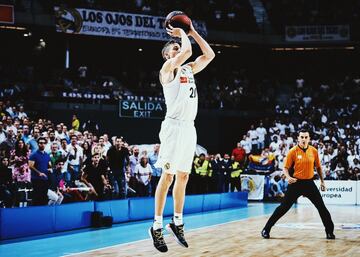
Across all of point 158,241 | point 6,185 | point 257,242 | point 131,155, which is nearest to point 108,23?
point 131,155

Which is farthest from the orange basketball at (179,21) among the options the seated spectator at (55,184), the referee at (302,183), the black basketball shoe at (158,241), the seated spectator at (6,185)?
the seated spectator at (55,184)

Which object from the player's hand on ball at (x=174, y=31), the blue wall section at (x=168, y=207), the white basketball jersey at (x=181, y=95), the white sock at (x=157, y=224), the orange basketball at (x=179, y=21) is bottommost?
the blue wall section at (x=168, y=207)

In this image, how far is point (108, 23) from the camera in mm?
28391

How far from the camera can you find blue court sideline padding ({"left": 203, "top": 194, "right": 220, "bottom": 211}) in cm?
1854

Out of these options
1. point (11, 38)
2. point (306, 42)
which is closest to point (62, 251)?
point (11, 38)

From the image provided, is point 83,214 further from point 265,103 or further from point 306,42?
point 306,42

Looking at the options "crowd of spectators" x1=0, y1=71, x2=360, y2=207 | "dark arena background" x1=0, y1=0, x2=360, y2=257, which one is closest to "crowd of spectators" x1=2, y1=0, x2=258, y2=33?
"dark arena background" x1=0, y1=0, x2=360, y2=257

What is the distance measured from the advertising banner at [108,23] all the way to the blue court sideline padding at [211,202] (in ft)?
37.9

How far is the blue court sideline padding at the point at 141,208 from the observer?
15.0m

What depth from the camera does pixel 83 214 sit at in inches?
521

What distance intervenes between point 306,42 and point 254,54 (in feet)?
12.4

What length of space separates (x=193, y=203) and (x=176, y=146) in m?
10.9

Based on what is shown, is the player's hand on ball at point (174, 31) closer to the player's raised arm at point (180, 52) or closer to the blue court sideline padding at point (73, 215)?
the player's raised arm at point (180, 52)

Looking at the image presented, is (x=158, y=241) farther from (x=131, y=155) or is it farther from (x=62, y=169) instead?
(x=131, y=155)
